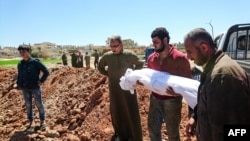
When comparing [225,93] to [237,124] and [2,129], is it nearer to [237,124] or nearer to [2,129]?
[237,124]

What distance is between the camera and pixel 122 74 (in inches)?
189

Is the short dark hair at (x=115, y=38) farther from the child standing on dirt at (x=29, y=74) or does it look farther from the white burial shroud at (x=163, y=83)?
the child standing on dirt at (x=29, y=74)

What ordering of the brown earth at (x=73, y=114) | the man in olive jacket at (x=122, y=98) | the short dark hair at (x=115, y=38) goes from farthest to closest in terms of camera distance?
the brown earth at (x=73, y=114) → the man in olive jacket at (x=122, y=98) → the short dark hair at (x=115, y=38)

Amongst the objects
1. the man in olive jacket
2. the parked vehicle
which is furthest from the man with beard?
the parked vehicle

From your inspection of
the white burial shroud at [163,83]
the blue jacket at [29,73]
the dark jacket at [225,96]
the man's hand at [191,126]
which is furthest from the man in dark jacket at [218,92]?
the blue jacket at [29,73]

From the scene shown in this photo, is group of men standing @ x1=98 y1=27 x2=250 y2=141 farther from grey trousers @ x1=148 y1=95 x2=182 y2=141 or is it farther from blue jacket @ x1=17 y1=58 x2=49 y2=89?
blue jacket @ x1=17 y1=58 x2=49 y2=89

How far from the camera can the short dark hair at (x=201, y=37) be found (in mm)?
2381

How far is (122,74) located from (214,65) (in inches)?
104

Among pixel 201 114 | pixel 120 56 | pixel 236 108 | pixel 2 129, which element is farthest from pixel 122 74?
pixel 2 129

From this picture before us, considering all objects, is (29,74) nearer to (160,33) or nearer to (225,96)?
(160,33)

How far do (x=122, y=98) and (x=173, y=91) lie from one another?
4.49 ft

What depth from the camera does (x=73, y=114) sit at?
7.83 m

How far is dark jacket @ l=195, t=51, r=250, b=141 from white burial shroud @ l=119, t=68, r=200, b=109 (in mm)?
1083

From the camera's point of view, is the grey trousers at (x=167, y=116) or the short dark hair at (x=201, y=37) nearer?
the short dark hair at (x=201, y=37)
